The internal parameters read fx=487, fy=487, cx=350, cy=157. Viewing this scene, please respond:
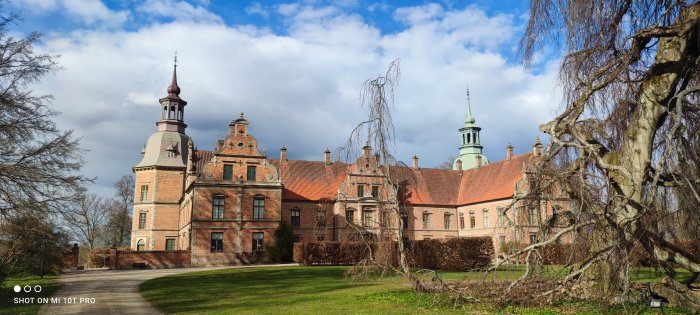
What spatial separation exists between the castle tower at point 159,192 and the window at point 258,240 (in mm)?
10446

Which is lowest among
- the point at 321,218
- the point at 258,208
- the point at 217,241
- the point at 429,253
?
the point at 429,253

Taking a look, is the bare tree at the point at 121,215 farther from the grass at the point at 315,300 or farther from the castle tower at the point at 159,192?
the grass at the point at 315,300

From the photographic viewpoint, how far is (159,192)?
127 feet

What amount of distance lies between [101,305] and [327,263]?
16831mm

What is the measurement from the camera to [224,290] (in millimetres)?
14500

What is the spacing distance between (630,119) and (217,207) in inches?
1025

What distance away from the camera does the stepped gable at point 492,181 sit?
35406mm

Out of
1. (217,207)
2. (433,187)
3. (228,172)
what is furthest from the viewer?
(433,187)

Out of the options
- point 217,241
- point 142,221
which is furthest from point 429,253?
point 142,221

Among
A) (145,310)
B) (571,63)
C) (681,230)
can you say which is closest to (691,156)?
(681,230)

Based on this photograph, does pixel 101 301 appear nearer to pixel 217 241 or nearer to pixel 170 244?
pixel 217 241

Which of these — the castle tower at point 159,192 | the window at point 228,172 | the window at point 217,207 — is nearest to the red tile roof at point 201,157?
the castle tower at point 159,192

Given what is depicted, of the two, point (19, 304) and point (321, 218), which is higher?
point (321, 218)

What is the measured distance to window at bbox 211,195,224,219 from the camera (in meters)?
31.0
